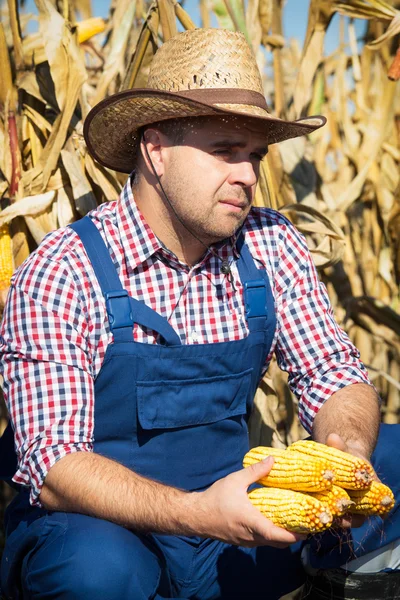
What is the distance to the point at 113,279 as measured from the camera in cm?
228

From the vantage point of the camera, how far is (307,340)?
2545 mm

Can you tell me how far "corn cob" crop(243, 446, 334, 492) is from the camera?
1.79 metres

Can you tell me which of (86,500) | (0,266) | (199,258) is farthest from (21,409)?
(0,266)

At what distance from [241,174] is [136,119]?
0.35m

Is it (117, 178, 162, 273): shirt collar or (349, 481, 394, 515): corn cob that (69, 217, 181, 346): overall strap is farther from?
(349, 481, 394, 515): corn cob

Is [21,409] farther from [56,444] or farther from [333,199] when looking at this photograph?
[333,199]

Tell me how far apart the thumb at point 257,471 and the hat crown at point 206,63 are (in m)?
1.03

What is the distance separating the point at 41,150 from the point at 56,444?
1403mm

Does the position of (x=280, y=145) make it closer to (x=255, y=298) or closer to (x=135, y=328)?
(x=255, y=298)

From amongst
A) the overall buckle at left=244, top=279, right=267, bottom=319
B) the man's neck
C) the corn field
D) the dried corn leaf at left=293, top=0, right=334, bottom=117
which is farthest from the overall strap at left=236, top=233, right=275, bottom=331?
the dried corn leaf at left=293, top=0, right=334, bottom=117

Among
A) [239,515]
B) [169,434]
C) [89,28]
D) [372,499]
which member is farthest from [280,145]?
[239,515]

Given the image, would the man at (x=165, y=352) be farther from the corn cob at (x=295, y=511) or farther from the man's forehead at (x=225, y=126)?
the corn cob at (x=295, y=511)

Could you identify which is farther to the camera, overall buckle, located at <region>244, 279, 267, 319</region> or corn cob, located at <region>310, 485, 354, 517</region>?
overall buckle, located at <region>244, 279, 267, 319</region>

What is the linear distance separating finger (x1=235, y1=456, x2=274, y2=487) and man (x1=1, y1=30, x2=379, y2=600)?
4.5 inches
